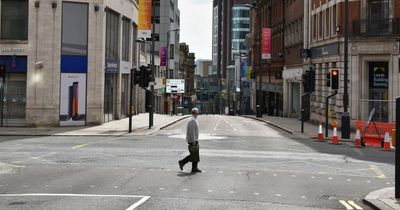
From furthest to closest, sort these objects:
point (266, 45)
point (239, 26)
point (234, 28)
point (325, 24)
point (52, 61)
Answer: point (234, 28) → point (239, 26) → point (266, 45) → point (325, 24) → point (52, 61)

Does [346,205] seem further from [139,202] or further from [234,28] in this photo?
[234,28]

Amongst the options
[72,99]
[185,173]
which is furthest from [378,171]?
[72,99]

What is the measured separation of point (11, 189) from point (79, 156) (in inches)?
259

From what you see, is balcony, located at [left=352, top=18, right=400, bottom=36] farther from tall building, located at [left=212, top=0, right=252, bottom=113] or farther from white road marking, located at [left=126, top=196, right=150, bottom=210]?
tall building, located at [left=212, top=0, right=252, bottom=113]

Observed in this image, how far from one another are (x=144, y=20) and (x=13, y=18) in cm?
852

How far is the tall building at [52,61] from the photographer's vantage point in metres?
33.3

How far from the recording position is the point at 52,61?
33.4m

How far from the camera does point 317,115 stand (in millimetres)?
43219

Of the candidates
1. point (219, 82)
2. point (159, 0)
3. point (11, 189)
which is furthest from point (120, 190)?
point (219, 82)

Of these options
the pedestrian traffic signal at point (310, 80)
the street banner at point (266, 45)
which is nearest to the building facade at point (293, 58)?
the street banner at point (266, 45)

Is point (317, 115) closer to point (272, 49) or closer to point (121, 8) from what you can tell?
point (121, 8)

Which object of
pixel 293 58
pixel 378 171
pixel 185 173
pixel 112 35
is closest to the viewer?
pixel 185 173

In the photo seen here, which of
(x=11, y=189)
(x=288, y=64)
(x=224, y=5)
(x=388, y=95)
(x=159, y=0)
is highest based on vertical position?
(x=224, y=5)

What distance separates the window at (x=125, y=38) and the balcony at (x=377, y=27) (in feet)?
59.3
